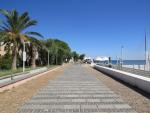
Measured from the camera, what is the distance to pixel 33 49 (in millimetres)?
56094

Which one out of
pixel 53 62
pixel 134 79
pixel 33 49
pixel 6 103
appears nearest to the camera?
pixel 6 103

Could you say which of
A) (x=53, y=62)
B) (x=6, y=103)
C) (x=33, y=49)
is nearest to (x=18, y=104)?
(x=6, y=103)

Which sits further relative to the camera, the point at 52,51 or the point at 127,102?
the point at 52,51

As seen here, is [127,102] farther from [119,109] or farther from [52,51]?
[52,51]

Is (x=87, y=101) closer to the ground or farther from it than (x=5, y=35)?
closer to the ground

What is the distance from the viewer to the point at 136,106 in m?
10.9

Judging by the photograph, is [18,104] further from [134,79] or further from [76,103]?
[134,79]

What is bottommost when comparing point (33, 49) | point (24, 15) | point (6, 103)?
point (6, 103)

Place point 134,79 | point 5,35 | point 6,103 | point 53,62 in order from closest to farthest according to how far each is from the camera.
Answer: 1. point 6,103
2. point 134,79
3. point 5,35
4. point 53,62

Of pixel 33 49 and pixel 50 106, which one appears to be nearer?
pixel 50 106

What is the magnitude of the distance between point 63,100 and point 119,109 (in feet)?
9.62

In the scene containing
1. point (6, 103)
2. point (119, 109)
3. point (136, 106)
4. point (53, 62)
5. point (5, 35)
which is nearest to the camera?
point (119, 109)

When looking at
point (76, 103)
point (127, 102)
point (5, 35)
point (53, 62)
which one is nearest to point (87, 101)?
point (76, 103)

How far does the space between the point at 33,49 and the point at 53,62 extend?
3489cm
